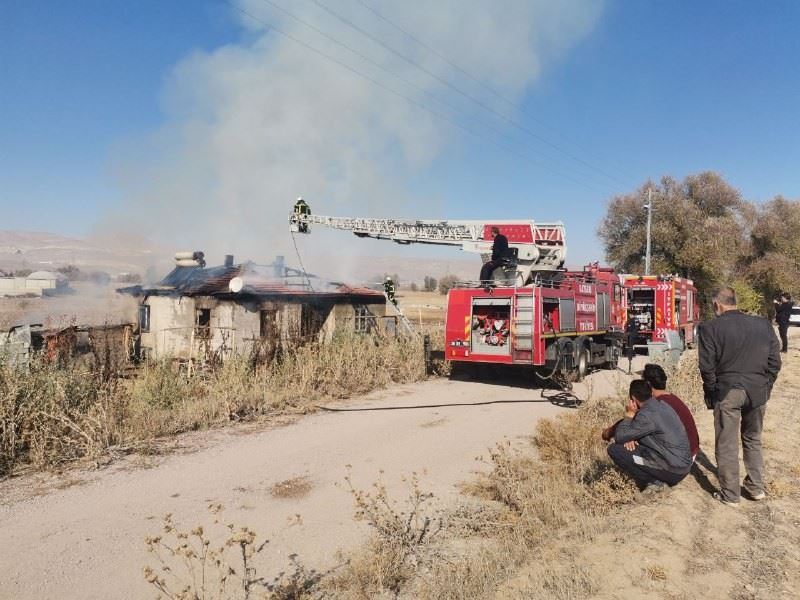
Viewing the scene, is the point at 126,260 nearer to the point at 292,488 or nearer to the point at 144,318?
the point at 144,318

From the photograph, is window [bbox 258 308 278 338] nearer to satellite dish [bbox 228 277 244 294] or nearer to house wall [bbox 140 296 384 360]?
house wall [bbox 140 296 384 360]

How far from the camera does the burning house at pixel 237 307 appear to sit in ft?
51.7

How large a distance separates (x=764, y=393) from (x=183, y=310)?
15460mm

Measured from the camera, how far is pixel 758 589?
11.6 feet

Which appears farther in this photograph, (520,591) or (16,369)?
(16,369)

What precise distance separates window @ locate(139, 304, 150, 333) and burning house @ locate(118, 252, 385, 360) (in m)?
0.03

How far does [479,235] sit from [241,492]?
11269 mm

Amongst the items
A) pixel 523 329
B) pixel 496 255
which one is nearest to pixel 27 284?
pixel 496 255

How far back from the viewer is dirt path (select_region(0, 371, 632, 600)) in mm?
4266

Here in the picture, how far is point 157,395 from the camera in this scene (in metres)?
8.73

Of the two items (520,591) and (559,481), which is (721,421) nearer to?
(559,481)

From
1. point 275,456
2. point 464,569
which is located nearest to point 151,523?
point 275,456

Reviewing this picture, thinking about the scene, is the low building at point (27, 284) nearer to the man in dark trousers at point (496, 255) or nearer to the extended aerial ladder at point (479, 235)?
the extended aerial ladder at point (479, 235)

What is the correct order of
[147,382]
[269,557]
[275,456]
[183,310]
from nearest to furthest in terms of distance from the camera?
[269,557] < [275,456] < [147,382] < [183,310]
